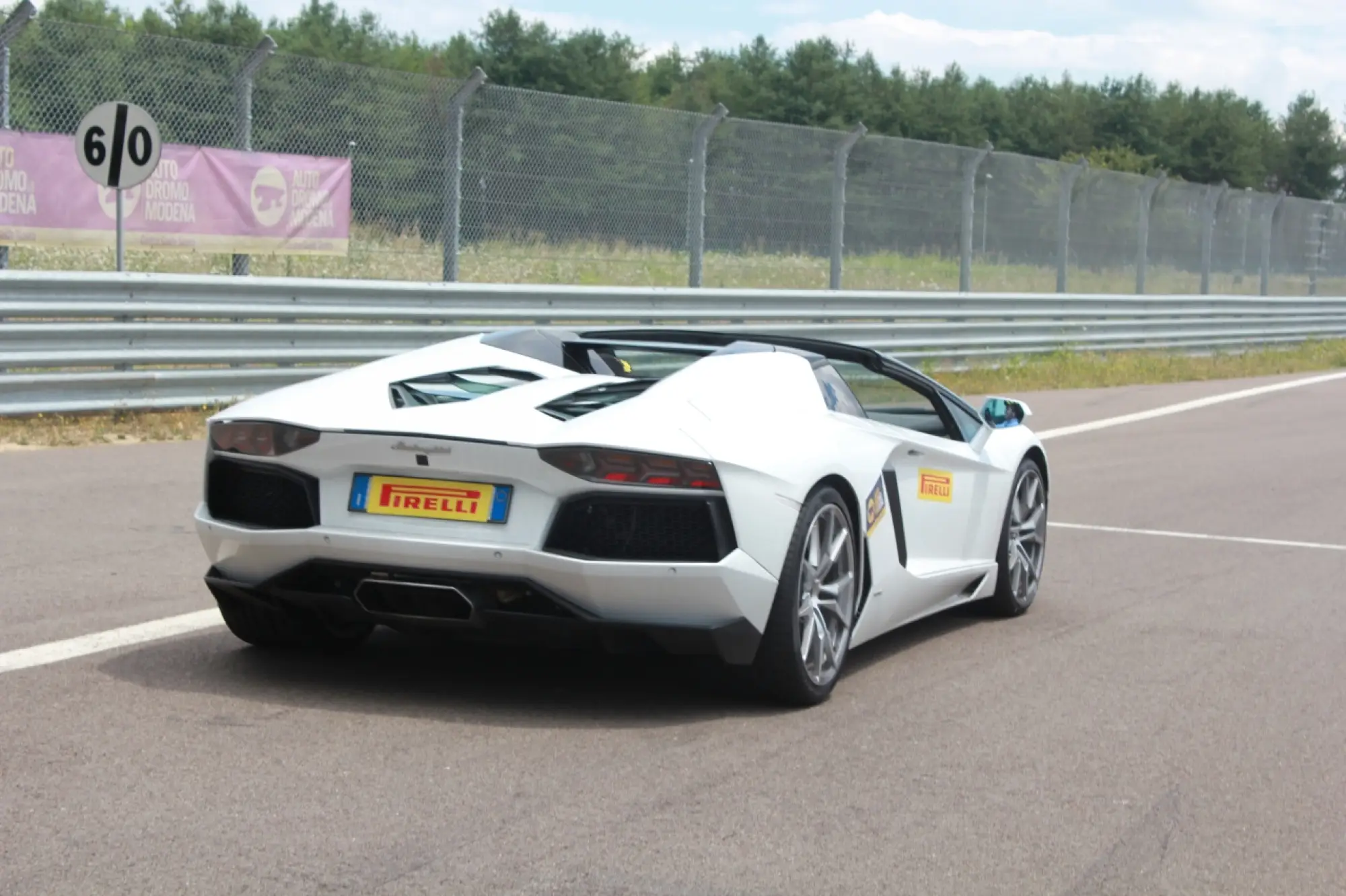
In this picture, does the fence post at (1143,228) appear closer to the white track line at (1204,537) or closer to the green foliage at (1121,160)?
the white track line at (1204,537)

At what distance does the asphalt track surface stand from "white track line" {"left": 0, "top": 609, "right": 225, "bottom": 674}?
0.19 ft

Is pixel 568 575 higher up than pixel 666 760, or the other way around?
pixel 568 575

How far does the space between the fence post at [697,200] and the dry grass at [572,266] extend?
86mm

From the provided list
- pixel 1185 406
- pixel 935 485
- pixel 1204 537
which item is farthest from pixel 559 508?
pixel 1185 406

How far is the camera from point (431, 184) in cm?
1509

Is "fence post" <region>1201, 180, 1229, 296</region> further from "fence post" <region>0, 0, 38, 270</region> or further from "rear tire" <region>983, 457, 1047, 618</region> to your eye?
"rear tire" <region>983, 457, 1047, 618</region>

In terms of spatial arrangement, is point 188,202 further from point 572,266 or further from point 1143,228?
point 1143,228

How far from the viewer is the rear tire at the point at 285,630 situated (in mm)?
5754

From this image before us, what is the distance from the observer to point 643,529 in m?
5.08

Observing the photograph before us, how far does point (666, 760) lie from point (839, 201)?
49.2ft

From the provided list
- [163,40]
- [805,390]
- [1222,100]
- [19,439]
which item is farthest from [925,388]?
[1222,100]

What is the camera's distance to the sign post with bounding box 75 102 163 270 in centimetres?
1261

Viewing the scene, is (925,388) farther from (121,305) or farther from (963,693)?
(121,305)

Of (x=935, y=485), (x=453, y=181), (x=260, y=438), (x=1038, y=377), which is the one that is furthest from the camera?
(x=1038, y=377)
